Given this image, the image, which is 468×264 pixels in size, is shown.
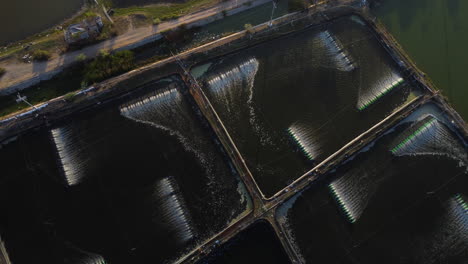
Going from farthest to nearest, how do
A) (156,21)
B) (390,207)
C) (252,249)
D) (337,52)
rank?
(337,52)
(156,21)
(390,207)
(252,249)

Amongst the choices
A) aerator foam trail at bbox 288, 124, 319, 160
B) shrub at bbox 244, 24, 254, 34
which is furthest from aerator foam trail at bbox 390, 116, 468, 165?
shrub at bbox 244, 24, 254, 34

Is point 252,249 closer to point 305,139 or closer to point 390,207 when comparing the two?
point 305,139

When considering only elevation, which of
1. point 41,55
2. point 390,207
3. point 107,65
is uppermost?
point 41,55

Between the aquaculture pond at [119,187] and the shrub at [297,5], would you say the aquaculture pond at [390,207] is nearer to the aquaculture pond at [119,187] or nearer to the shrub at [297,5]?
the aquaculture pond at [119,187]

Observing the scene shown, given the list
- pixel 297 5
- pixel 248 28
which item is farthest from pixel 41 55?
pixel 297 5

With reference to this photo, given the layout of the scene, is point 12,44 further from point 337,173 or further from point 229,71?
point 337,173

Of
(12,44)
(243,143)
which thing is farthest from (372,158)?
(12,44)
